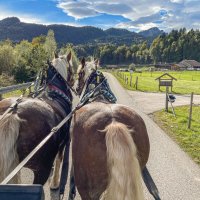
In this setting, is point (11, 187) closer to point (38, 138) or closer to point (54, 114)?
point (38, 138)

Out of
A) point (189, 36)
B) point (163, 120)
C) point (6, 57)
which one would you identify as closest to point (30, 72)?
point (6, 57)

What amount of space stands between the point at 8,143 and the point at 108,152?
4.17ft

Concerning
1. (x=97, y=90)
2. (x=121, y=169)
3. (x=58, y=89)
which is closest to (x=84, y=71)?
(x=58, y=89)

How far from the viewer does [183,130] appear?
1044cm

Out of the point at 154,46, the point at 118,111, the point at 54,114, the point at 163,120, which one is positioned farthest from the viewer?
the point at 154,46

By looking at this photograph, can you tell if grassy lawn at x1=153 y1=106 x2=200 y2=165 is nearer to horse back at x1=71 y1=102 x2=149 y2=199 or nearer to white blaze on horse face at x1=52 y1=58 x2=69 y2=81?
white blaze on horse face at x1=52 y1=58 x2=69 y2=81

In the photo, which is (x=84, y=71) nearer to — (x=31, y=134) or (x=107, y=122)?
(x=31, y=134)

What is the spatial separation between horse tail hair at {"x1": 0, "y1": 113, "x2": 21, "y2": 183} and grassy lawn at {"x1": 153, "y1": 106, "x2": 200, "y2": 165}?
5009 millimetres

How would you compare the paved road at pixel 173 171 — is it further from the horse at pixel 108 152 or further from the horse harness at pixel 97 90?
the horse at pixel 108 152

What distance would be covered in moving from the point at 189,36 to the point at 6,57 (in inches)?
4172

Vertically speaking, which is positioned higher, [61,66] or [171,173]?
[61,66]

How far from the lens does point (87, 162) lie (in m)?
3.29

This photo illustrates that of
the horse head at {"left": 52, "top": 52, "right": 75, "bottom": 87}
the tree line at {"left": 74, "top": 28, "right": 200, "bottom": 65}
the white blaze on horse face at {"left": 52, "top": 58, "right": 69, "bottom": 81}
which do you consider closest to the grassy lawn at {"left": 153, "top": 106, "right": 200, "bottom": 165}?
the horse head at {"left": 52, "top": 52, "right": 75, "bottom": 87}

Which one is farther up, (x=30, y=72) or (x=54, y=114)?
(x=54, y=114)
